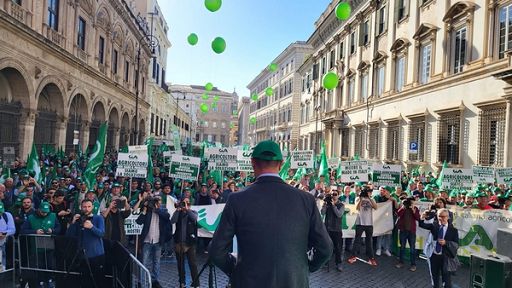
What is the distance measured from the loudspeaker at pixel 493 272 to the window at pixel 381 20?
2467 centimetres

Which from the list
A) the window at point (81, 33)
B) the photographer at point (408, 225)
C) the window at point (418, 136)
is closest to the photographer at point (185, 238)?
the photographer at point (408, 225)

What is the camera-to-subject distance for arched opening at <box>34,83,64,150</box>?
845 inches

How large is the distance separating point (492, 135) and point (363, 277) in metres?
11.4

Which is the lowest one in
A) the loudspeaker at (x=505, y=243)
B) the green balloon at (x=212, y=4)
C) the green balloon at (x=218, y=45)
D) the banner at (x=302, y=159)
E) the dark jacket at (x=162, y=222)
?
the dark jacket at (x=162, y=222)

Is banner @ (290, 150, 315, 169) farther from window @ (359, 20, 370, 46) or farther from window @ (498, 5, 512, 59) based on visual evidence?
window @ (359, 20, 370, 46)

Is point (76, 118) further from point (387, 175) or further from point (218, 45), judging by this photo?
point (387, 175)

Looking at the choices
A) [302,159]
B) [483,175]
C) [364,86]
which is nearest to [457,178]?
[483,175]

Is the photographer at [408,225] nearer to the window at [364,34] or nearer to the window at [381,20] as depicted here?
the window at [381,20]

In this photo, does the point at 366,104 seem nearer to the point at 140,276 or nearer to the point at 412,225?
A: the point at 412,225

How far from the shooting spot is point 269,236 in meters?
2.60

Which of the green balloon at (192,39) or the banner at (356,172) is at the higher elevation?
the green balloon at (192,39)

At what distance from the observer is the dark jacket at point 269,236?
2.60 metres

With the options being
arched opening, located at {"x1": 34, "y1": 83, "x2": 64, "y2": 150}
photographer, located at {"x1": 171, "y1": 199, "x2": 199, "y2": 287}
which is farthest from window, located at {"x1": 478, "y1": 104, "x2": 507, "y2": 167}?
arched opening, located at {"x1": 34, "y1": 83, "x2": 64, "y2": 150}

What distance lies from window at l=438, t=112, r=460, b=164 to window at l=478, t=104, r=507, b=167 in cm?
176
